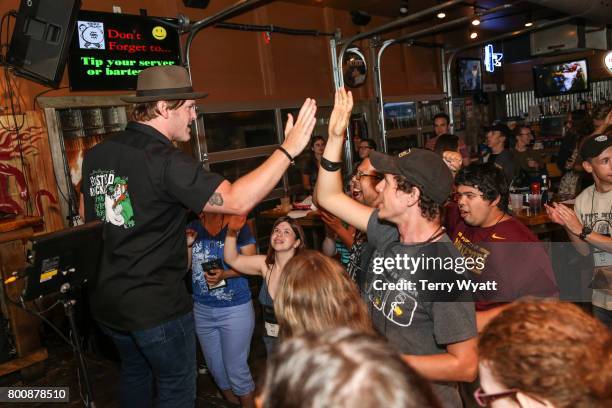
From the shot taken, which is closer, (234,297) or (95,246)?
(95,246)

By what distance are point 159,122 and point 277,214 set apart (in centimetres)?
378

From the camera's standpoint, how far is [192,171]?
195cm

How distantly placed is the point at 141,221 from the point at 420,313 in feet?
3.98

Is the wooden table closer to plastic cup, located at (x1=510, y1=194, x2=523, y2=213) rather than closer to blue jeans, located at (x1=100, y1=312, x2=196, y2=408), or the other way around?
blue jeans, located at (x1=100, y1=312, x2=196, y2=408)

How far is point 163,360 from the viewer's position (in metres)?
2.10

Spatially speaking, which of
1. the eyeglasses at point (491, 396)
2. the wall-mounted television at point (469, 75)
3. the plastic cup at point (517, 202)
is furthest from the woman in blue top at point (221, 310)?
the wall-mounted television at point (469, 75)

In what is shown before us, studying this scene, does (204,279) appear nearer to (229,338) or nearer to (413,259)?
(229,338)

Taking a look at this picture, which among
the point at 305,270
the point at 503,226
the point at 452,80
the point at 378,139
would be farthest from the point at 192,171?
the point at 452,80

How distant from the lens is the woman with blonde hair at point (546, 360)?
970 millimetres

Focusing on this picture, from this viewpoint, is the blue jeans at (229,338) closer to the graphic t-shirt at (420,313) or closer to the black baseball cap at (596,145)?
the graphic t-shirt at (420,313)

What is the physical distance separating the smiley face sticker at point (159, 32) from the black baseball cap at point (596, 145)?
464 cm

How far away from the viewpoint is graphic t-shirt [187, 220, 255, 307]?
302cm

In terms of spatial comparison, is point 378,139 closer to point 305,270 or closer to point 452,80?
point 452,80

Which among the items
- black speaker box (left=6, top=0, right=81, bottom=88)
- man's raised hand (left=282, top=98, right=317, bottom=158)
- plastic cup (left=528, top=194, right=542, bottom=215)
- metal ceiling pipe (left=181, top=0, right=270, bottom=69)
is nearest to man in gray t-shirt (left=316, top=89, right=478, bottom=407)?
man's raised hand (left=282, top=98, right=317, bottom=158)
